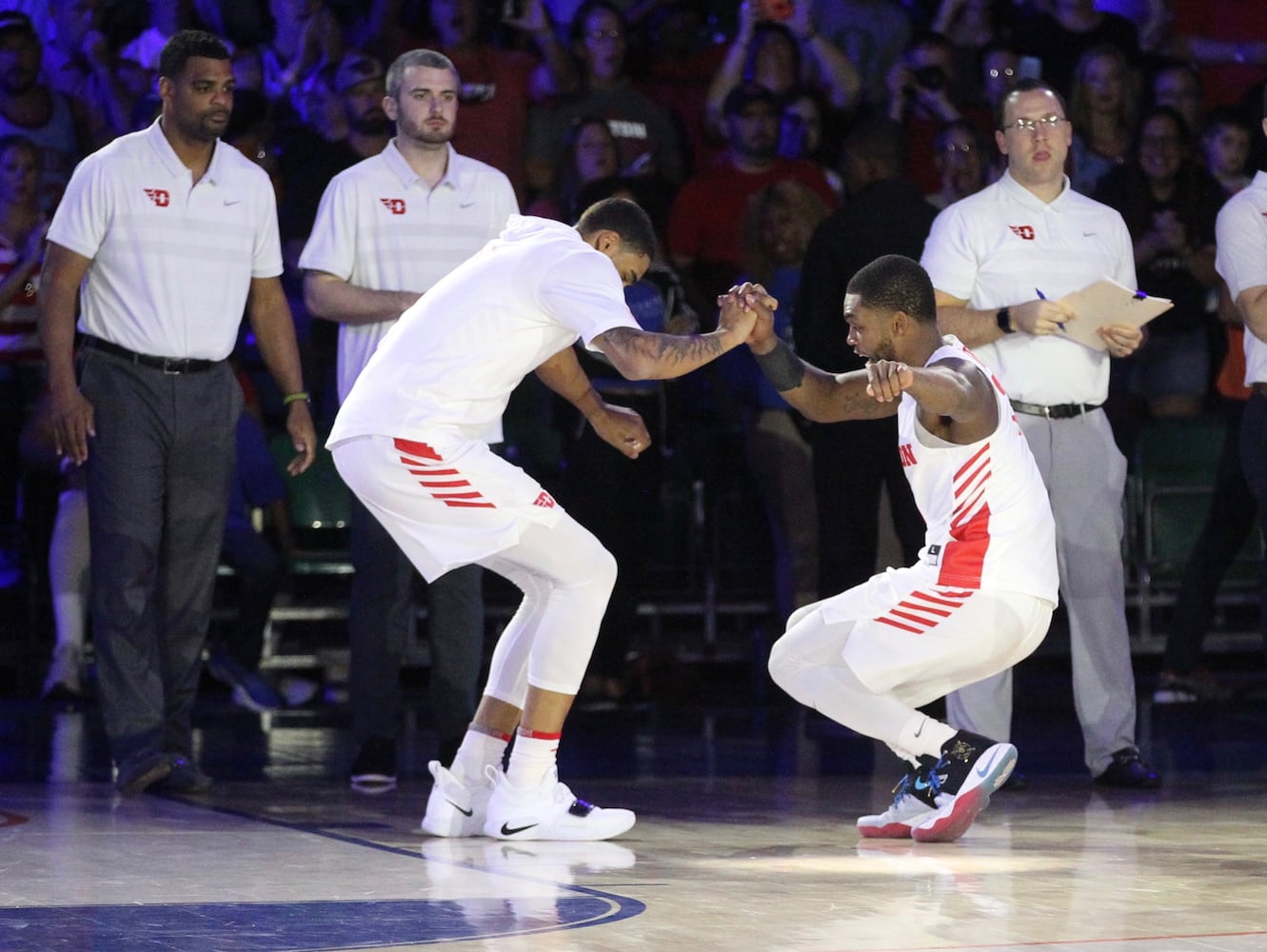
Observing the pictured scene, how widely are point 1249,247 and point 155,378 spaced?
11.5 ft

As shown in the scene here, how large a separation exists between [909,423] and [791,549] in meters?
3.62

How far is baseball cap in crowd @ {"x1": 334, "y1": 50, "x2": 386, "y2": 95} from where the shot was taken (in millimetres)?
9188

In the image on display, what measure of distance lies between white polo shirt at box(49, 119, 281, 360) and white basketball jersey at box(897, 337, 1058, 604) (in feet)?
7.29

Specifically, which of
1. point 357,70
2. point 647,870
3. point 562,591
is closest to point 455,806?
point 562,591

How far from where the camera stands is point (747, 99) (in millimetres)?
9641

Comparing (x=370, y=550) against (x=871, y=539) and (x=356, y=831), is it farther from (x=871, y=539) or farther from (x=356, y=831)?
(x=871, y=539)

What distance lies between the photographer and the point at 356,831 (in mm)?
5488

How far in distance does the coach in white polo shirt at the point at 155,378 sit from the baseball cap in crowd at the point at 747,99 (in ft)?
11.9

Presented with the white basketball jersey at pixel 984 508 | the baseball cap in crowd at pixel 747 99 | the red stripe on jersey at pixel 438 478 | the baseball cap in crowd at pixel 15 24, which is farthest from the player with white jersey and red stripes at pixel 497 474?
the baseball cap in crowd at pixel 15 24

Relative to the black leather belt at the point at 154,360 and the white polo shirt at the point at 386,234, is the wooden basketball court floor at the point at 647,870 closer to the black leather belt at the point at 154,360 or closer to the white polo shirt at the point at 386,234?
the black leather belt at the point at 154,360

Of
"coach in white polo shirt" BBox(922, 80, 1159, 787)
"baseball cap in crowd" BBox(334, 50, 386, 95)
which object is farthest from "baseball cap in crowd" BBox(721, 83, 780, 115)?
"coach in white polo shirt" BBox(922, 80, 1159, 787)

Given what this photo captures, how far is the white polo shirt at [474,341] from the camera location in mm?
5355

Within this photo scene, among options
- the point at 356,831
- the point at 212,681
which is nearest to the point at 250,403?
the point at 212,681

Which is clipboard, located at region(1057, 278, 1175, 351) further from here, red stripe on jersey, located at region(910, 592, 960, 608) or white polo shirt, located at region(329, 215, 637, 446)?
white polo shirt, located at region(329, 215, 637, 446)
